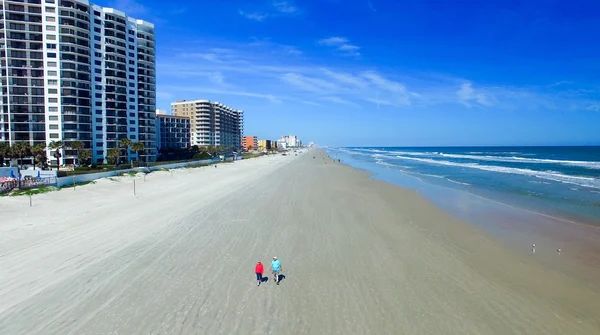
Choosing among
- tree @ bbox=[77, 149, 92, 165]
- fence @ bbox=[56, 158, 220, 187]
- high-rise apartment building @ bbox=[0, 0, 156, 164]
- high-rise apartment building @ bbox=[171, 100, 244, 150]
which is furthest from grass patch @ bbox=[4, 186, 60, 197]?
high-rise apartment building @ bbox=[171, 100, 244, 150]

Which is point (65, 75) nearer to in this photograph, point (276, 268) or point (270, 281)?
point (270, 281)

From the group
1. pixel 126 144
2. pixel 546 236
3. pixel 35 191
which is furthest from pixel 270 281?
pixel 126 144

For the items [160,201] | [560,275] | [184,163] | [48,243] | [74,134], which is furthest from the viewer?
[184,163]

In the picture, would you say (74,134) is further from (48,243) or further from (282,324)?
(282,324)

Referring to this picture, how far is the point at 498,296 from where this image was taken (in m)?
10.7

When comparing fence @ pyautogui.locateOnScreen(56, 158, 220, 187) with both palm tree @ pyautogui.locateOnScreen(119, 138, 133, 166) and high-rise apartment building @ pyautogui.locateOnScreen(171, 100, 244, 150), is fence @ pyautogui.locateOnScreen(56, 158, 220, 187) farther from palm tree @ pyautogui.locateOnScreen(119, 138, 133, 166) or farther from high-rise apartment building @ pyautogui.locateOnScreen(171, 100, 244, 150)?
high-rise apartment building @ pyautogui.locateOnScreen(171, 100, 244, 150)

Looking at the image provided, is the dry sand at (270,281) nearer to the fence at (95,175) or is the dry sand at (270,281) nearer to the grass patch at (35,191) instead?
the grass patch at (35,191)

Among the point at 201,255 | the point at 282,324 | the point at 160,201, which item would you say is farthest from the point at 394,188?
the point at 282,324

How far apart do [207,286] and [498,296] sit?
10095 millimetres

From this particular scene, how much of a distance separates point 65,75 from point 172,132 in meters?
42.2

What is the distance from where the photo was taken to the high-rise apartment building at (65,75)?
171 ft

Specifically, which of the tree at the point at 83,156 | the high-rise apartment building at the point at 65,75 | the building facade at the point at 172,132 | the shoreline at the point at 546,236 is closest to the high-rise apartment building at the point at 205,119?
the building facade at the point at 172,132

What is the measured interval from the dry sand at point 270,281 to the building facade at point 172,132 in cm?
7710

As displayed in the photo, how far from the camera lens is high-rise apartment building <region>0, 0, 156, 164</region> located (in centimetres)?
5203
